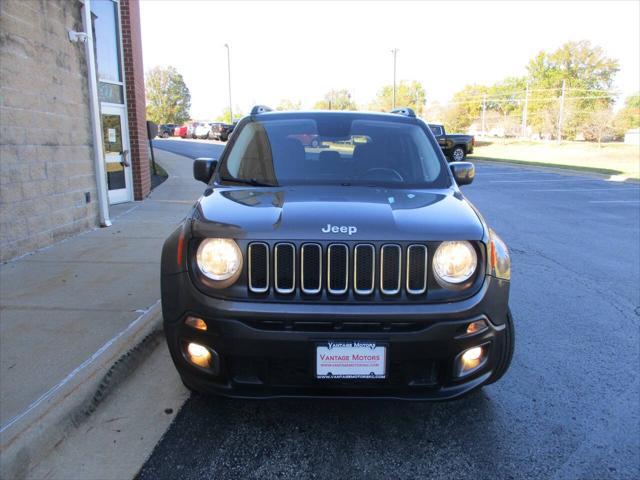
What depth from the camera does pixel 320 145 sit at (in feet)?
13.8

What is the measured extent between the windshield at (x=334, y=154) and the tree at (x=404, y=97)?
3016 inches

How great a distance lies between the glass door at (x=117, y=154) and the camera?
10.0 meters

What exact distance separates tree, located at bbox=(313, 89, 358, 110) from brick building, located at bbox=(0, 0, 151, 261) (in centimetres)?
7739

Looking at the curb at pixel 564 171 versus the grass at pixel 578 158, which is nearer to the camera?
the curb at pixel 564 171

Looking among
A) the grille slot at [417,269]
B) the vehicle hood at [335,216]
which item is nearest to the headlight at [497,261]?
the vehicle hood at [335,216]

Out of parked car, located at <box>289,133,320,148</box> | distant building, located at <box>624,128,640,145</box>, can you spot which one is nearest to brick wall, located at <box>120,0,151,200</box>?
parked car, located at <box>289,133,320,148</box>

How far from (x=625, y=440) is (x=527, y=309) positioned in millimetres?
2203

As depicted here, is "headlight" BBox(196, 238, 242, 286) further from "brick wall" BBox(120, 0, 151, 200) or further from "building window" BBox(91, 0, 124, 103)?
"brick wall" BBox(120, 0, 151, 200)

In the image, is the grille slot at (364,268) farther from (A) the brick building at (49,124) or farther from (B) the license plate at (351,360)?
(A) the brick building at (49,124)

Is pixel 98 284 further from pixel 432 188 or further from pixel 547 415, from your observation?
pixel 547 415

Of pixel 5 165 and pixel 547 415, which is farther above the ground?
Answer: pixel 5 165

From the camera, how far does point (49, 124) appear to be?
6797 mm

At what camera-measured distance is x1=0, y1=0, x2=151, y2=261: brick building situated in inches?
235

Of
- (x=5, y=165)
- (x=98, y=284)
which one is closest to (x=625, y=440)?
(x=98, y=284)
